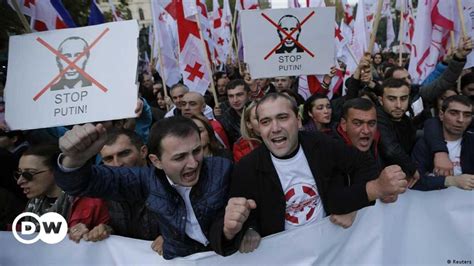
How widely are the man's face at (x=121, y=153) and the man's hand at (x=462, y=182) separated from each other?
6.10 feet

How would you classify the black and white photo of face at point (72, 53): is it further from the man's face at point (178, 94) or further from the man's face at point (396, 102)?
the man's face at point (178, 94)

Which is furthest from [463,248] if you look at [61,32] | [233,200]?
[61,32]

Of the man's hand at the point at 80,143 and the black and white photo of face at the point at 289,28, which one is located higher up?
the black and white photo of face at the point at 289,28

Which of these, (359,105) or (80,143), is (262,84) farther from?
(80,143)

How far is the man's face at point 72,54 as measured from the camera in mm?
2191

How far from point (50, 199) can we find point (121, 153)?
48 centimetres

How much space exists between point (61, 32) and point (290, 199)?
1.55 metres

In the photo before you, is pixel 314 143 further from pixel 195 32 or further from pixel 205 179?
pixel 195 32

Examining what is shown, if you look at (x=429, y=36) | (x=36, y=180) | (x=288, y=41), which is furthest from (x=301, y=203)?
(x=429, y=36)

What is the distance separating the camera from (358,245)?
2084 millimetres

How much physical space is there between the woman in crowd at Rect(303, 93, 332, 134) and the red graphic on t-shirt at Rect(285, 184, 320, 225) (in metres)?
1.89

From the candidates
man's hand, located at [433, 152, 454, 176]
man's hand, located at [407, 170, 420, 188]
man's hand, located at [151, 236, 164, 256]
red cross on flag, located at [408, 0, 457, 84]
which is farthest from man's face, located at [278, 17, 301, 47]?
man's hand, located at [151, 236, 164, 256]

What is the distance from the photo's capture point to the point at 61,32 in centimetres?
228

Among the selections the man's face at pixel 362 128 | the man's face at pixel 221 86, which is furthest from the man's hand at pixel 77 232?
the man's face at pixel 221 86
